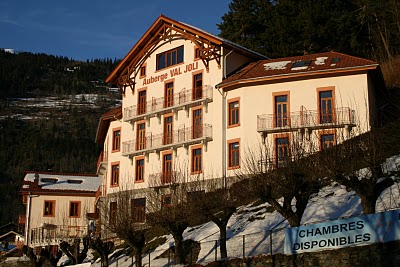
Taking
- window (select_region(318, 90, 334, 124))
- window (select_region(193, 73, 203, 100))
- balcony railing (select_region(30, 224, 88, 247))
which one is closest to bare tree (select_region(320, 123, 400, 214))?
window (select_region(318, 90, 334, 124))

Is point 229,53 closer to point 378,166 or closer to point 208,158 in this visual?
point 208,158

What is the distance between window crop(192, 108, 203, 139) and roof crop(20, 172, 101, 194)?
69.2 ft

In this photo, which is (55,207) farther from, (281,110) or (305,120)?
(305,120)

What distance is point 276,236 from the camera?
2684cm

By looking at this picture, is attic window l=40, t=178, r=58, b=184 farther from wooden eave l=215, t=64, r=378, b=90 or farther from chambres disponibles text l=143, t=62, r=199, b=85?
wooden eave l=215, t=64, r=378, b=90

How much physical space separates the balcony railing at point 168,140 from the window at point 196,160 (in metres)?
0.70

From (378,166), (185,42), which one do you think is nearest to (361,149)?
(378,166)

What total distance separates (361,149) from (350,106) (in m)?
14.0

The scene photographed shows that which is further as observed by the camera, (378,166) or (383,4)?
(383,4)

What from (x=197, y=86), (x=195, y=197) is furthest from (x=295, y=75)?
(x=195, y=197)

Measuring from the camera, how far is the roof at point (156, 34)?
146 feet

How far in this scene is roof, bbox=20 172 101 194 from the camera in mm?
59969

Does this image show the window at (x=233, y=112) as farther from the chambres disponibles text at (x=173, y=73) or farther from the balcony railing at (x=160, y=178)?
the balcony railing at (x=160, y=178)

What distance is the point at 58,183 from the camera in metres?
62.5
